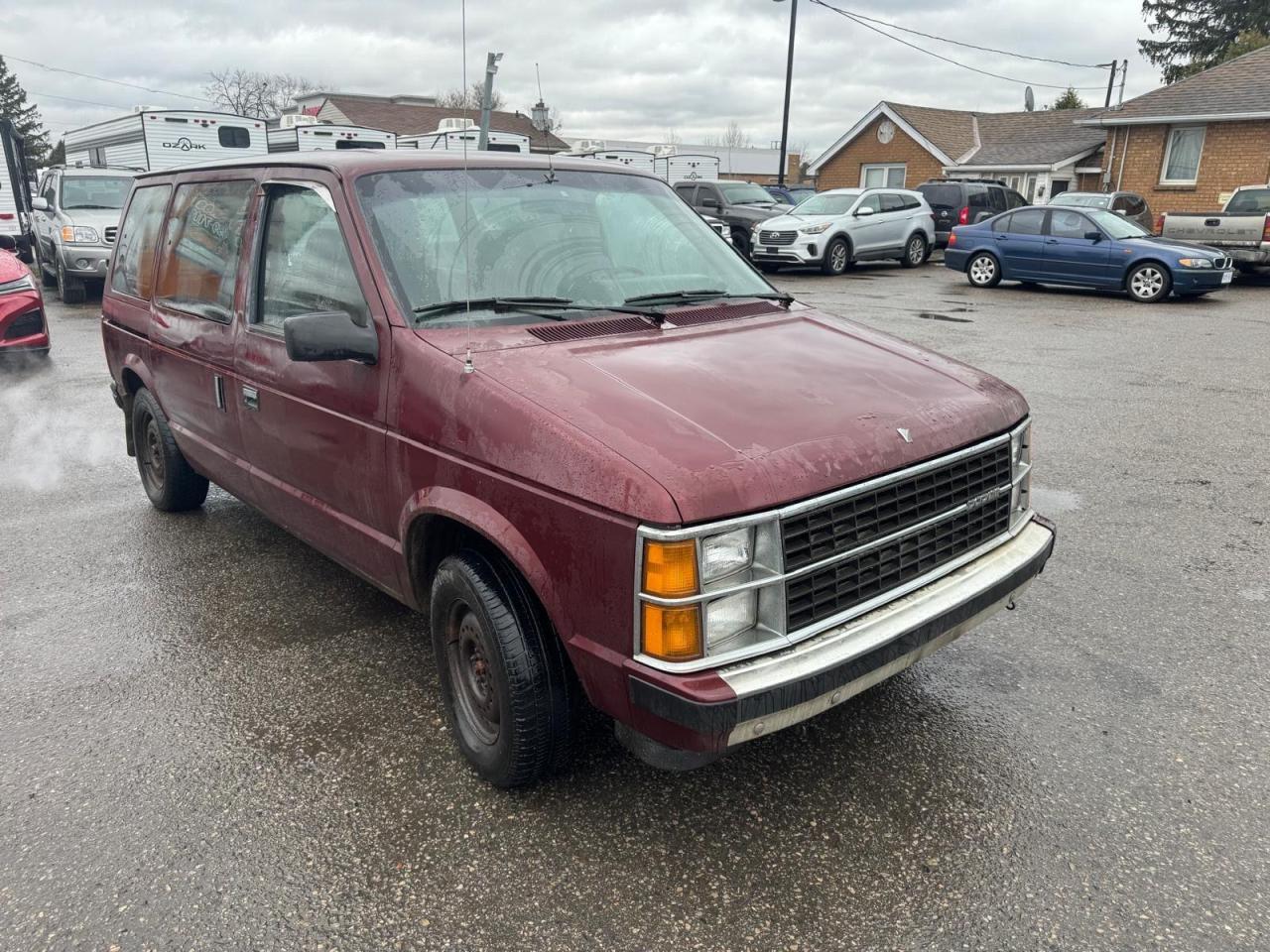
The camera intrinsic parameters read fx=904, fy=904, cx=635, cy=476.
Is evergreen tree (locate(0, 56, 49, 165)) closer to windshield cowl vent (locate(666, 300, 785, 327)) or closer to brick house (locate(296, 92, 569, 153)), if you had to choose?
brick house (locate(296, 92, 569, 153))

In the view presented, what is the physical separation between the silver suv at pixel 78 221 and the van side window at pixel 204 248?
1077 cm

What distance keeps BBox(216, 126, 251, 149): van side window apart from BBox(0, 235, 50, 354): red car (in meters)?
9.88

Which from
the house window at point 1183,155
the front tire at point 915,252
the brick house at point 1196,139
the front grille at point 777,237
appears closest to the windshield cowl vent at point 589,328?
the front grille at point 777,237

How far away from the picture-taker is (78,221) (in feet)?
45.0

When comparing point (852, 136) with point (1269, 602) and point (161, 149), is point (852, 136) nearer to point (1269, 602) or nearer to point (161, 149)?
point (161, 149)

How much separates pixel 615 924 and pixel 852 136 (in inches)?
1563

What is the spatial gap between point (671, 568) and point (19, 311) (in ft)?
30.4

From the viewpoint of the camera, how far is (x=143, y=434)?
522 cm

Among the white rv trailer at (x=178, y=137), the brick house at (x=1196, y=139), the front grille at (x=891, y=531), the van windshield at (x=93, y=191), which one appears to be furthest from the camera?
the brick house at (x=1196, y=139)

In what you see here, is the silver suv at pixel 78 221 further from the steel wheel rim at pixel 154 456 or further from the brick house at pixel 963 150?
the brick house at pixel 963 150

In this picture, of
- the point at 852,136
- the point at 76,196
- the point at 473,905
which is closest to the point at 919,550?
the point at 473,905

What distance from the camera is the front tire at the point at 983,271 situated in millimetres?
16391

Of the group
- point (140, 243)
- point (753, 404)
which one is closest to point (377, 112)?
point (140, 243)

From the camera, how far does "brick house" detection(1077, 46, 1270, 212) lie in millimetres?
23328
